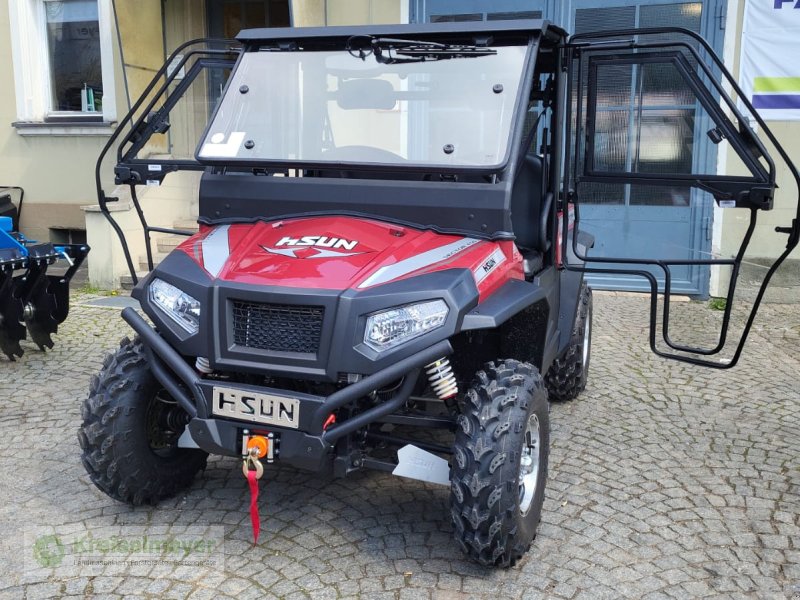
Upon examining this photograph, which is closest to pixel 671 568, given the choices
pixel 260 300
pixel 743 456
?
pixel 743 456

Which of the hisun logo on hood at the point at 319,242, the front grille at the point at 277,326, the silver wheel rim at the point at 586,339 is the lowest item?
the silver wheel rim at the point at 586,339

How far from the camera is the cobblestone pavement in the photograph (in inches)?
125

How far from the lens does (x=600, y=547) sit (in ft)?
11.4

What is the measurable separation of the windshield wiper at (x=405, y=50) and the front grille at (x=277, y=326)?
4.56 feet

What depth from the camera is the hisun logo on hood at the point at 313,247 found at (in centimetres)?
334

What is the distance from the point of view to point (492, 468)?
3000 mm

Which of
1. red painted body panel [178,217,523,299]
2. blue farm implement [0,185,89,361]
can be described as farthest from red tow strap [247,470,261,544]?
blue farm implement [0,185,89,361]

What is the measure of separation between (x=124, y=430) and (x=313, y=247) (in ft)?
3.62

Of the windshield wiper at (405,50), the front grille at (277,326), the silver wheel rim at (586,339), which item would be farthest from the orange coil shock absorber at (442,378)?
the silver wheel rim at (586,339)

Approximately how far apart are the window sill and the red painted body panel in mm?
A: 7432

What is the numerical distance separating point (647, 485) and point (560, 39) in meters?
2.24

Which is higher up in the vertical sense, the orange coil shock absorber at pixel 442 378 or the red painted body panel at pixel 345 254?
the red painted body panel at pixel 345 254

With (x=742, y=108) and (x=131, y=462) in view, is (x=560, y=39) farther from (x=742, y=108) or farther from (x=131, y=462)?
(x=742, y=108)

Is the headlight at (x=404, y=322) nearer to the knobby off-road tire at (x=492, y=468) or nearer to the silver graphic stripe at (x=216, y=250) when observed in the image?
the knobby off-road tire at (x=492, y=468)
